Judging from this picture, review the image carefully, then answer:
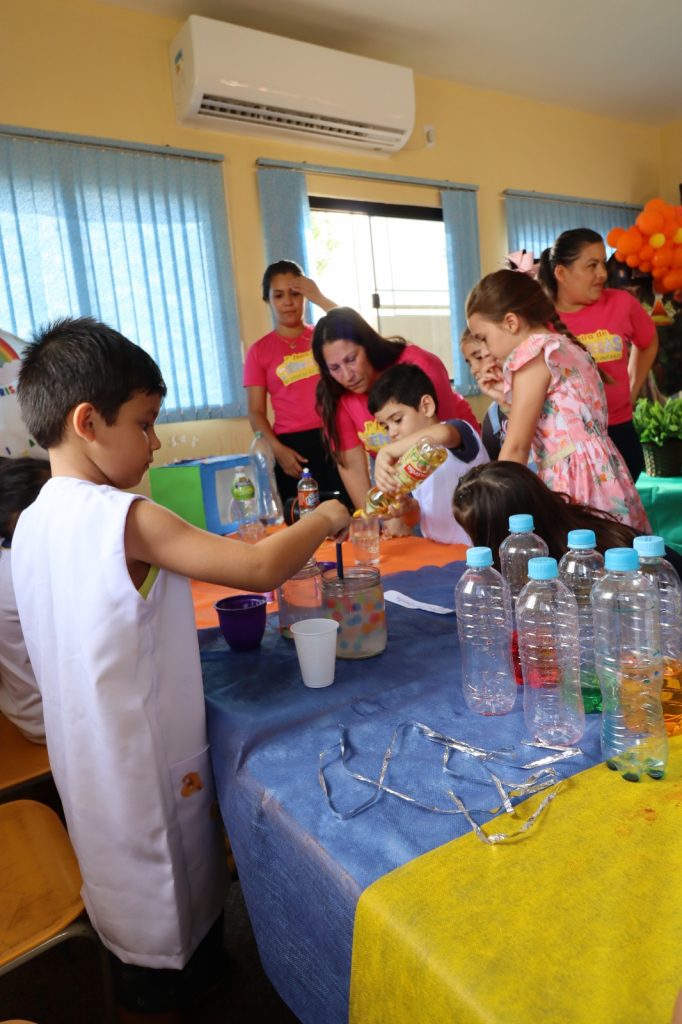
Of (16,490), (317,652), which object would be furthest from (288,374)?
(317,652)

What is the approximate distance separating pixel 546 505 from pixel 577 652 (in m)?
0.44

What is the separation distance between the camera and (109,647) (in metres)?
1.03

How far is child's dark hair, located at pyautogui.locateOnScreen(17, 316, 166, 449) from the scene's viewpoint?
1.10 meters

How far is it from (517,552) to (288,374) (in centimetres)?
255

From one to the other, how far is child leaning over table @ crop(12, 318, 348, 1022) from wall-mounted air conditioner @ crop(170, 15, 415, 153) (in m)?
2.96

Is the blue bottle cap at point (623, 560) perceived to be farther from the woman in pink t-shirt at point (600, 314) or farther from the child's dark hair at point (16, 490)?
the woman in pink t-shirt at point (600, 314)

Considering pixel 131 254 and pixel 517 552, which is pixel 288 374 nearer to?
pixel 131 254

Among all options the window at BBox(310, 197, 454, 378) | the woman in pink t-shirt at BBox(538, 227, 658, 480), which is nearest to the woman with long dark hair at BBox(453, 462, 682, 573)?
the woman in pink t-shirt at BBox(538, 227, 658, 480)

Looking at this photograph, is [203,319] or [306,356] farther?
[203,319]

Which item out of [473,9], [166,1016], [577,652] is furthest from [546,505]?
[473,9]

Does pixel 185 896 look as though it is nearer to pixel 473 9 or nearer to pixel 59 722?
pixel 59 722

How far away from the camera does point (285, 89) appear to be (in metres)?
3.68

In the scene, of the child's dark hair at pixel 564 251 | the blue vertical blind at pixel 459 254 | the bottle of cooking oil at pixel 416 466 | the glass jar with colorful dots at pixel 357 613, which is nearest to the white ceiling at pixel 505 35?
the blue vertical blind at pixel 459 254

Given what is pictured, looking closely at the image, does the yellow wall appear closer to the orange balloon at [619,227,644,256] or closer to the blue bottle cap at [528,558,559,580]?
the orange balloon at [619,227,644,256]
